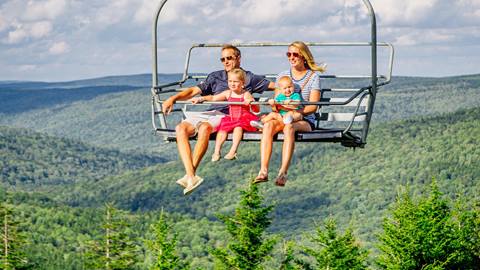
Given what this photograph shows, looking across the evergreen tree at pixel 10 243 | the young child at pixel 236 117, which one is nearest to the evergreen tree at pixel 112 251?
the evergreen tree at pixel 10 243

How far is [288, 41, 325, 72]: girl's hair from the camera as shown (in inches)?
455

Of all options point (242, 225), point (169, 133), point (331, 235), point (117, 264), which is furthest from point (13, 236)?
point (169, 133)

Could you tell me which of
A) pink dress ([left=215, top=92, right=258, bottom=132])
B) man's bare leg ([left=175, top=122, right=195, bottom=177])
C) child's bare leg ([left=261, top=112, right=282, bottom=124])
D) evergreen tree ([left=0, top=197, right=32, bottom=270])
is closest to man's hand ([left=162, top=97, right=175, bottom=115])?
man's bare leg ([left=175, top=122, right=195, bottom=177])

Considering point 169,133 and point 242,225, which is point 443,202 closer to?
point 242,225

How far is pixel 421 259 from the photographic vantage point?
49750 mm

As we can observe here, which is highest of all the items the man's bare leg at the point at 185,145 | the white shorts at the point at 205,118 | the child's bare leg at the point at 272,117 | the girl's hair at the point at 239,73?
the girl's hair at the point at 239,73

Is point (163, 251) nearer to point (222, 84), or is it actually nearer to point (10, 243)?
point (10, 243)

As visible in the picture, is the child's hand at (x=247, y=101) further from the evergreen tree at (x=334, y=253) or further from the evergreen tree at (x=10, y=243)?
the evergreen tree at (x=10, y=243)

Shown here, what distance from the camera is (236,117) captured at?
37.6 feet

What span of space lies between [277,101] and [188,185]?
1322 mm

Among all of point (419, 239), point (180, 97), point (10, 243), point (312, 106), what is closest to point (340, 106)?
point (312, 106)

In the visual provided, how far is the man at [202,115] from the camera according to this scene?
11.0 m

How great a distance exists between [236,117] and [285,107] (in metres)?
0.59

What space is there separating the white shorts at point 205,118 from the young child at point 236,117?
66 millimetres
